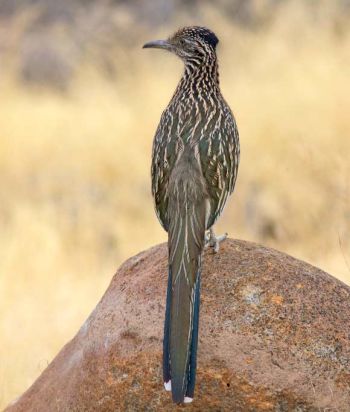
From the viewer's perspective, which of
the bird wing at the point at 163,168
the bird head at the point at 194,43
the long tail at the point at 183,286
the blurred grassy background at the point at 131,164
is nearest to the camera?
the long tail at the point at 183,286

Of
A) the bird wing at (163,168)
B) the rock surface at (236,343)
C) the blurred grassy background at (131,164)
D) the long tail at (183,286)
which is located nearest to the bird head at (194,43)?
the bird wing at (163,168)

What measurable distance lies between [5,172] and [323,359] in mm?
9428

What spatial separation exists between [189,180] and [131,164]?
8242 mm

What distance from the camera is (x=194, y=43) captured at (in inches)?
282

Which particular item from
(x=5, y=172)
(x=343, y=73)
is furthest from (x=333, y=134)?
(x=5, y=172)

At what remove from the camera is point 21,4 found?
28359mm

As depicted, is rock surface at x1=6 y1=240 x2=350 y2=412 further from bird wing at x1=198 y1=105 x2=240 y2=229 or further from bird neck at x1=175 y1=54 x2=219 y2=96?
bird neck at x1=175 y1=54 x2=219 y2=96

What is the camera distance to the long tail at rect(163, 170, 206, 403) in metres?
5.49

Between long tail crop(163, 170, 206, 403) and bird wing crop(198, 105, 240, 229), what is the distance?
0.10m

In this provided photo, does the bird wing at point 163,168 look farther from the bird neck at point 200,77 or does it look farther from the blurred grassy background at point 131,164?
the blurred grassy background at point 131,164

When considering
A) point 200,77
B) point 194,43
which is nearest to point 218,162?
point 200,77

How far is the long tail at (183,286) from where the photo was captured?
5.49m

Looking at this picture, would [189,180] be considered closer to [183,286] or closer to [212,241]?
[212,241]

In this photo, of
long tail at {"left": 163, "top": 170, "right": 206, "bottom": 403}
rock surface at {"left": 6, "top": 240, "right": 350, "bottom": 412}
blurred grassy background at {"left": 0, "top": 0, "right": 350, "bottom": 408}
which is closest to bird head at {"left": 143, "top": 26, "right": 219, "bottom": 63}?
long tail at {"left": 163, "top": 170, "right": 206, "bottom": 403}
